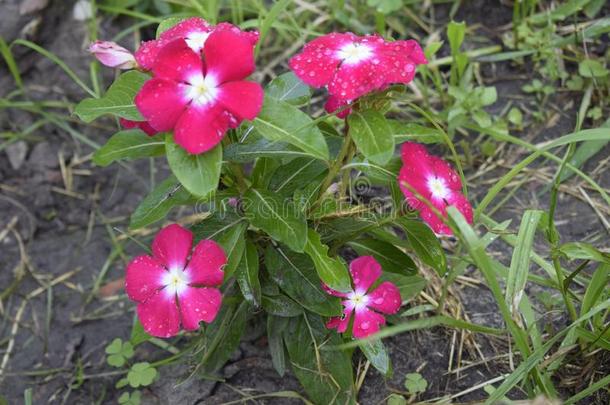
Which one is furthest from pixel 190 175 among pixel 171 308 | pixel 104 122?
pixel 104 122

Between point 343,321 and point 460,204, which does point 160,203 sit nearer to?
point 343,321

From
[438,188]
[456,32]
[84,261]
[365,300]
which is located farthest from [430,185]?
[84,261]

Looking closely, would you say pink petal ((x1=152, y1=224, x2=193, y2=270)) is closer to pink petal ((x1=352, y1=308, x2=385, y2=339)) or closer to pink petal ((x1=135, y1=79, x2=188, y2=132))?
pink petal ((x1=135, y1=79, x2=188, y2=132))

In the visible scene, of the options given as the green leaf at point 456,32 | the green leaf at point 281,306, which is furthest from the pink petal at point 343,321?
the green leaf at point 456,32

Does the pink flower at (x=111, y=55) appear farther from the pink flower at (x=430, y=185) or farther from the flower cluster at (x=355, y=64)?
the pink flower at (x=430, y=185)

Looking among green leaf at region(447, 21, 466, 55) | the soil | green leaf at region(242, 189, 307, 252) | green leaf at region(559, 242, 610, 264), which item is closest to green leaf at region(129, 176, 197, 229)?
green leaf at region(242, 189, 307, 252)

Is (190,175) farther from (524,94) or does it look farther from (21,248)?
(524,94)

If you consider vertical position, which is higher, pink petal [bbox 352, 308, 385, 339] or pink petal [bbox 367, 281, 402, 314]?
pink petal [bbox 367, 281, 402, 314]

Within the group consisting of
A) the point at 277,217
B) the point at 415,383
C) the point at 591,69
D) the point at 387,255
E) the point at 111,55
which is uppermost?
the point at 111,55
